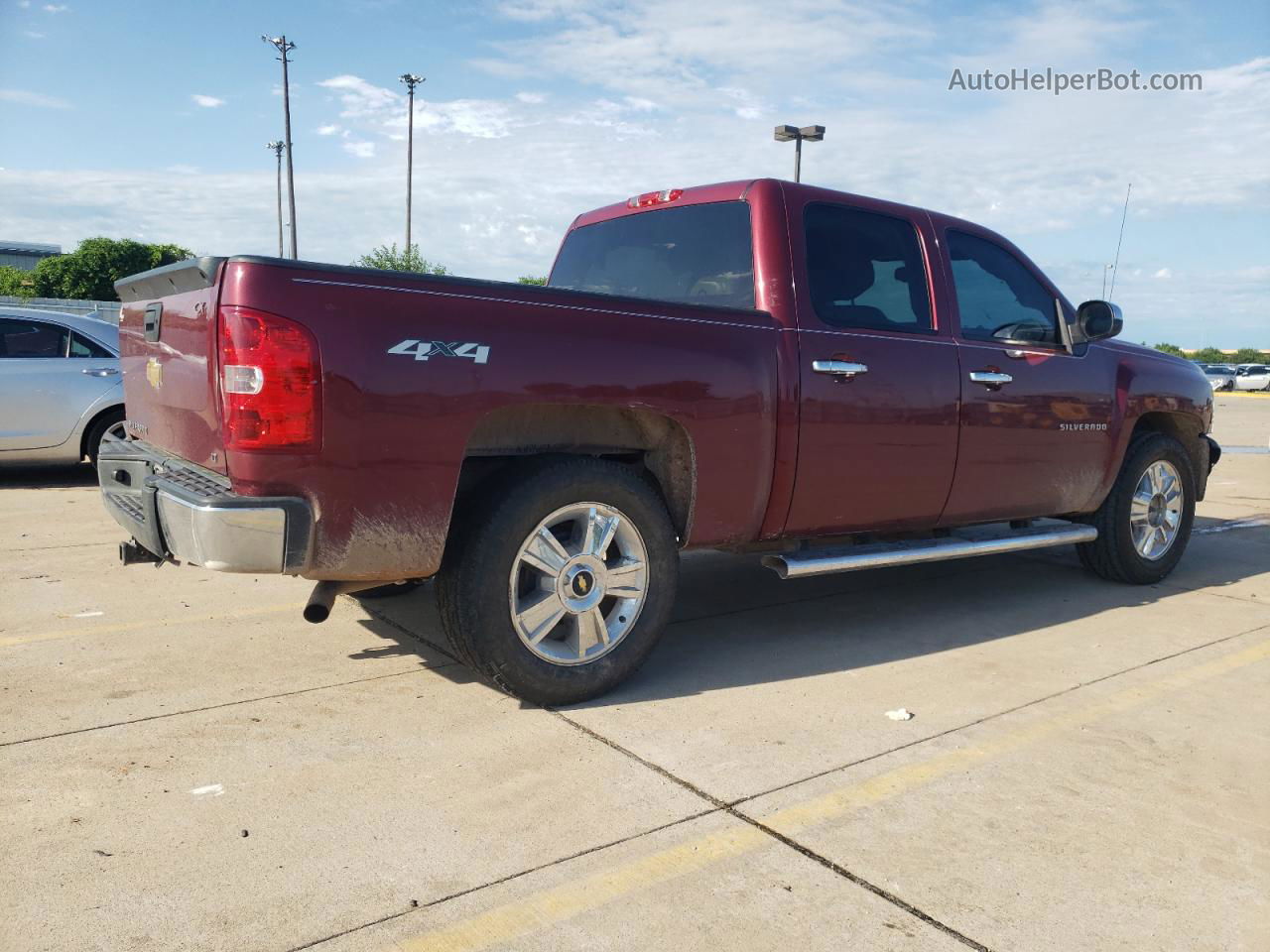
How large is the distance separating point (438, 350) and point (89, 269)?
2282 inches

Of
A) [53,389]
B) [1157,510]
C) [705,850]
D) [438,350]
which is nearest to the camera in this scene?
[705,850]

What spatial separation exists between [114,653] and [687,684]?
2.33 metres

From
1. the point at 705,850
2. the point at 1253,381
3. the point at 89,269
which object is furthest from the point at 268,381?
the point at 89,269

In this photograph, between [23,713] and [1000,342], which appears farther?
[1000,342]

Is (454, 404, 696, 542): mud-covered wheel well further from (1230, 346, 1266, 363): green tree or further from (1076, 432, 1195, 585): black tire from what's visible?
(1230, 346, 1266, 363): green tree

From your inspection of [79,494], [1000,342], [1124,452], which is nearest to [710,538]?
[1000,342]

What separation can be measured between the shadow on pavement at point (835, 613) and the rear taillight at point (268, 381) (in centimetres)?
140

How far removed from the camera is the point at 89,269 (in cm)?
5369

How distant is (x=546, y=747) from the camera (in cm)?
347

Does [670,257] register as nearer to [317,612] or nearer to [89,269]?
[317,612]

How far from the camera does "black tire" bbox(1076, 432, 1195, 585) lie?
600cm

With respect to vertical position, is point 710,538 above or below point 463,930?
above

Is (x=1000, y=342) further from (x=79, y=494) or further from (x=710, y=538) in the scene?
(x=79, y=494)

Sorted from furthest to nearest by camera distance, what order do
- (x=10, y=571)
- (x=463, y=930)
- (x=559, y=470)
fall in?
(x=10, y=571) < (x=559, y=470) < (x=463, y=930)
